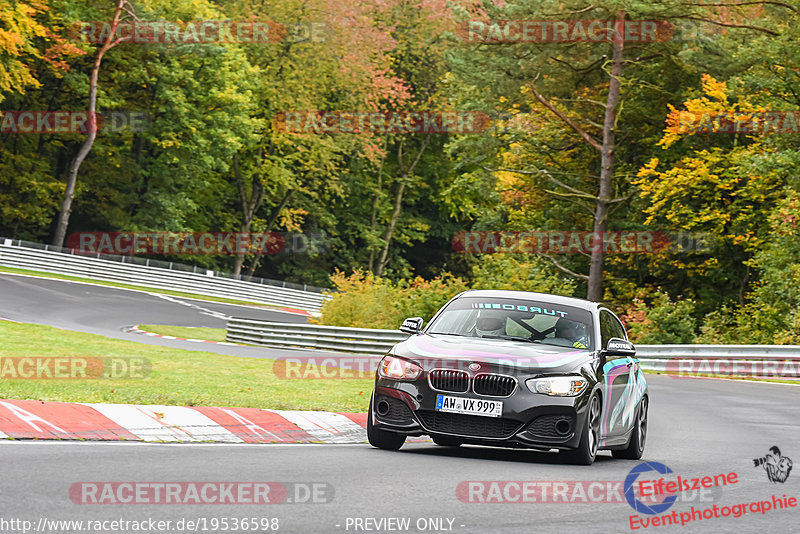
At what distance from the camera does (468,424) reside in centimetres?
1008

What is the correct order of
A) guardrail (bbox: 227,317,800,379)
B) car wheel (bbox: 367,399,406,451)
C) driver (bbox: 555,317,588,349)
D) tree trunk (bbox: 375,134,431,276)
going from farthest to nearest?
tree trunk (bbox: 375,134,431,276) → guardrail (bbox: 227,317,800,379) → driver (bbox: 555,317,588,349) → car wheel (bbox: 367,399,406,451)

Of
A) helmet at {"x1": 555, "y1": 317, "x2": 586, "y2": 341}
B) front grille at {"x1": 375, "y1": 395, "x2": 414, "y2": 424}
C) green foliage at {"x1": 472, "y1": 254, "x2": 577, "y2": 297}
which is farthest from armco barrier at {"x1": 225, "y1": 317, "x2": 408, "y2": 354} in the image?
front grille at {"x1": 375, "y1": 395, "x2": 414, "y2": 424}

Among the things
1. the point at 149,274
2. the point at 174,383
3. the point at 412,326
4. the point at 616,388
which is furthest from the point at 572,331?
the point at 149,274

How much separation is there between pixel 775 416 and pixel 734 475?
825 cm

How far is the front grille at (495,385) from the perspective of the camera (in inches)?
395

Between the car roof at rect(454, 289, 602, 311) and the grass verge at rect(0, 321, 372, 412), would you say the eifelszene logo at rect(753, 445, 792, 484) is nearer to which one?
the car roof at rect(454, 289, 602, 311)

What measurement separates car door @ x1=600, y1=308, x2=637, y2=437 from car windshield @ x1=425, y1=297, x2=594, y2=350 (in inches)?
12.0

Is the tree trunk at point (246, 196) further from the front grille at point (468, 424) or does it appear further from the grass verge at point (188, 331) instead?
the front grille at point (468, 424)

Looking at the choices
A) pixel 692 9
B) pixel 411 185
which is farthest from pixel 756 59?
pixel 411 185

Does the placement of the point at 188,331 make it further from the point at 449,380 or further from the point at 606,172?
the point at 449,380

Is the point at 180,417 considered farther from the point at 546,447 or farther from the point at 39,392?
the point at 546,447

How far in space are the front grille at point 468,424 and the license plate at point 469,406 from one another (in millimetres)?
41

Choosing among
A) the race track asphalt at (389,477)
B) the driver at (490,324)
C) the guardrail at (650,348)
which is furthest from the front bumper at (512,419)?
the guardrail at (650,348)

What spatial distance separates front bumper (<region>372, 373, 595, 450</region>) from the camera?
9.98 meters
